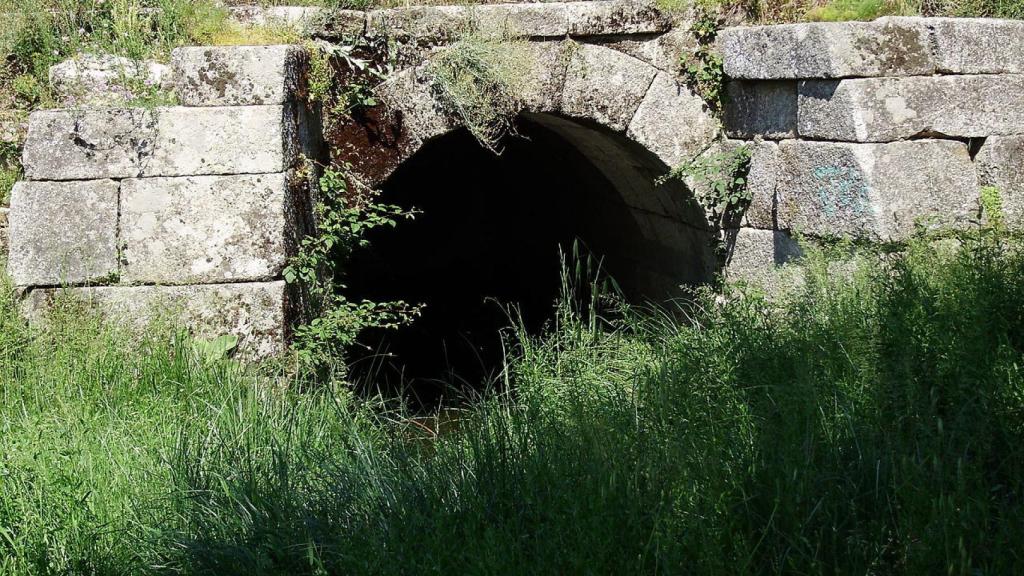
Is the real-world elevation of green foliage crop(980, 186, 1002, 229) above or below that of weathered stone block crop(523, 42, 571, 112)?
below

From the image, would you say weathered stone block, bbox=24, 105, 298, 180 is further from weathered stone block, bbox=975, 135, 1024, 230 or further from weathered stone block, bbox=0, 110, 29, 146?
weathered stone block, bbox=975, 135, 1024, 230

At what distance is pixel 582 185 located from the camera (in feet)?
23.7

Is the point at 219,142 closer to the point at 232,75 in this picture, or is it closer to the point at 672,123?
the point at 232,75

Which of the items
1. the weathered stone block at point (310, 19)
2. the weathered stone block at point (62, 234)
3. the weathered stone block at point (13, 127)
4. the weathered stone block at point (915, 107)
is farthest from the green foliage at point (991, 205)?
the weathered stone block at point (13, 127)

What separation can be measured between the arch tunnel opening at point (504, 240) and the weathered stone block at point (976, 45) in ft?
4.88

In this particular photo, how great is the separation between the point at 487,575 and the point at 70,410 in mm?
1973

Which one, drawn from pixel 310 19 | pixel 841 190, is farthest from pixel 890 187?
pixel 310 19

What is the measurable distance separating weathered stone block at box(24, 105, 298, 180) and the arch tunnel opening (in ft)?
5.16

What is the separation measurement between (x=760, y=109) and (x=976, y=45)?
103cm

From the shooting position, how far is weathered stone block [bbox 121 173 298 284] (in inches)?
161

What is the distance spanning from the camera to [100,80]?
431 centimetres

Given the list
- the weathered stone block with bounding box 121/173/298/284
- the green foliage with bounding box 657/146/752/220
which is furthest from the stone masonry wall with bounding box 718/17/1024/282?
the weathered stone block with bounding box 121/173/298/284

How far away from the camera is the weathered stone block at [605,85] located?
488 centimetres

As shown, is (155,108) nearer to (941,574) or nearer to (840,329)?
(840,329)
